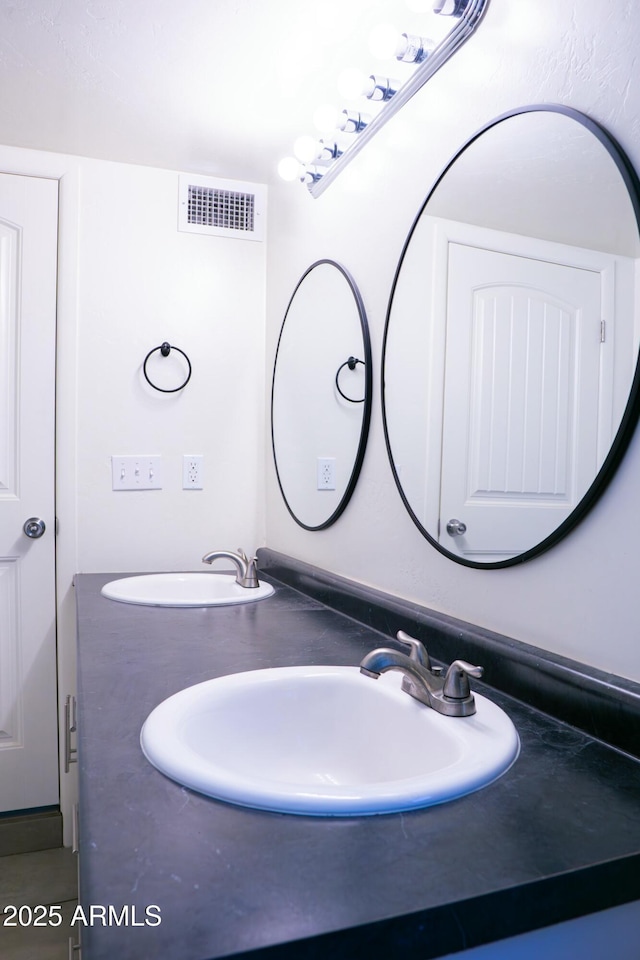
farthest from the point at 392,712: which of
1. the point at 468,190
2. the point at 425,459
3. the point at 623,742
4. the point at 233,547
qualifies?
the point at 233,547

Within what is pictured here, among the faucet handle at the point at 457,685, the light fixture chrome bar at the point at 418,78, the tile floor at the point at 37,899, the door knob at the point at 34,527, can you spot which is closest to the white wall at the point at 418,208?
the light fixture chrome bar at the point at 418,78

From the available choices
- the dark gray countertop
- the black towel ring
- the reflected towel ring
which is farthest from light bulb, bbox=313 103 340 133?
the dark gray countertop

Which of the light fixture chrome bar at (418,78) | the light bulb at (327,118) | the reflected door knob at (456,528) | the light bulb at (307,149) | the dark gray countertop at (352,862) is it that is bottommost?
the dark gray countertop at (352,862)

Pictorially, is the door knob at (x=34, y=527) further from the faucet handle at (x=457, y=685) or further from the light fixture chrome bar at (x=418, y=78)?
the faucet handle at (x=457, y=685)

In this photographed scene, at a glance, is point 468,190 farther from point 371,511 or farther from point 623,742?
point 623,742

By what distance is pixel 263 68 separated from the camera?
5.47 ft

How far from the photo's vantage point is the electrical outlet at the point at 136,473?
7.37 ft

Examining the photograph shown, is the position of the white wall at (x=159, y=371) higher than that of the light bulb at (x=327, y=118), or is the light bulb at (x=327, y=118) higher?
the light bulb at (x=327, y=118)

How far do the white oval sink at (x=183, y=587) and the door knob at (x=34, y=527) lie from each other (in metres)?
0.35

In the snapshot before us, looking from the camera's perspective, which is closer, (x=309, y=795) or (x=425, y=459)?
(x=309, y=795)

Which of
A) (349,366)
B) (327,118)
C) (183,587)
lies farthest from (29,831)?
(327,118)

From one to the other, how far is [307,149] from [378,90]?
36 cm

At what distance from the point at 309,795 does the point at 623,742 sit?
42 cm

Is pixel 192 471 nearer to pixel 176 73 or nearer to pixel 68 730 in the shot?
pixel 68 730
